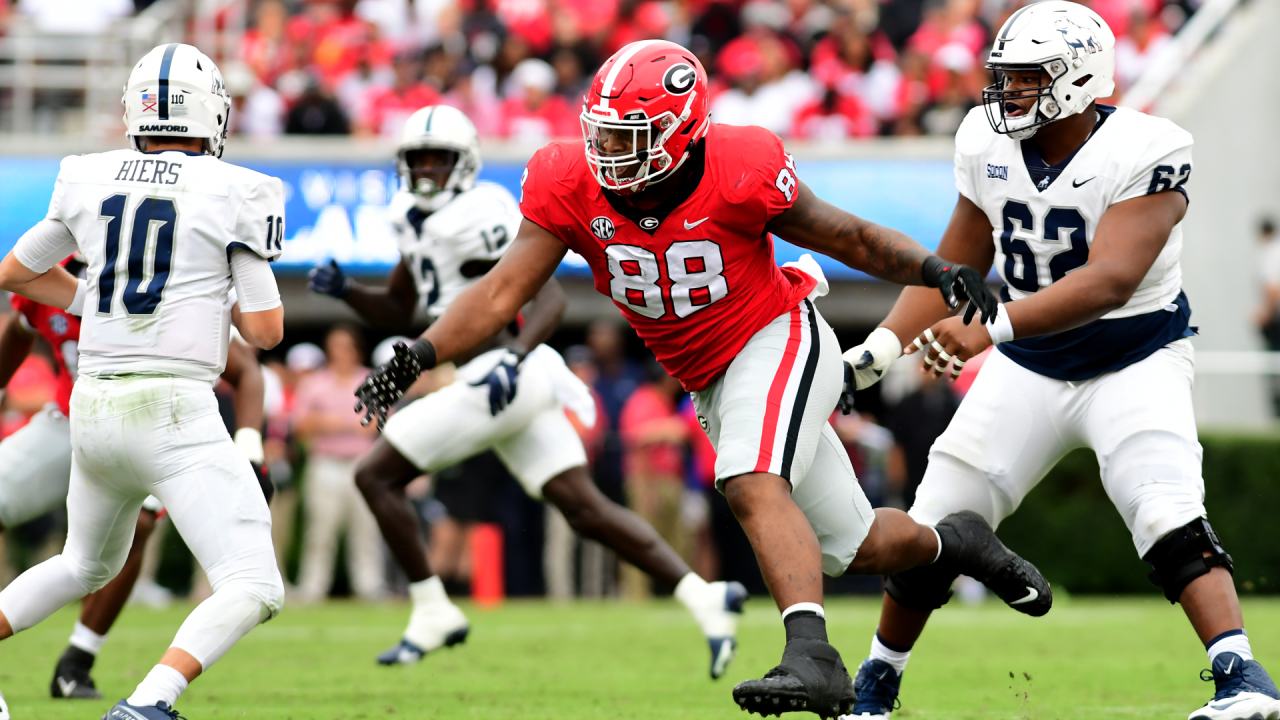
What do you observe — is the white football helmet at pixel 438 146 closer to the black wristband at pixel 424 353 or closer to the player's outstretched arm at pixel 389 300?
the player's outstretched arm at pixel 389 300

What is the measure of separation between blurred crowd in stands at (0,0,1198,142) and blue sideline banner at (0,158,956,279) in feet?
2.72

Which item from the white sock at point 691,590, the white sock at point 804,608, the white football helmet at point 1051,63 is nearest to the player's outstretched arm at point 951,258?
the white football helmet at point 1051,63

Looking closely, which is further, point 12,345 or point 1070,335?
point 12,345

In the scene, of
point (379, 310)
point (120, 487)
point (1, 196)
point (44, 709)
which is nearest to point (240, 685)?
point (44, 709)

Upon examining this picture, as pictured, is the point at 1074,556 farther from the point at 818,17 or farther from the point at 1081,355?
the point at 1081,355

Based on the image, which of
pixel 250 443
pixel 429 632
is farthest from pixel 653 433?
pixel 250 443

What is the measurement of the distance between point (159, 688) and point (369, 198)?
363 inches

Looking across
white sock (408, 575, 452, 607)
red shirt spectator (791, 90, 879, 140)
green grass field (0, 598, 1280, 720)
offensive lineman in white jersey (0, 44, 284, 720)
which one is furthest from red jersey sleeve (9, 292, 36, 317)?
red shirt spectator (791, 90, 879, 140)

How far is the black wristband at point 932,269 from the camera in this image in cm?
418

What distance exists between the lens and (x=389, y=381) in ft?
13.5

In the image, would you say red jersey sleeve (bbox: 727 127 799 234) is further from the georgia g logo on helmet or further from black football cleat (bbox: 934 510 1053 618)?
black football cleat (bbox: 934 510 1053 618)

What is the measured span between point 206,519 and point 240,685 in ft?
7.87

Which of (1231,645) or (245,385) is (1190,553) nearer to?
(1231,645)

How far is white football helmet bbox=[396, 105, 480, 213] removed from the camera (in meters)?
6.95
